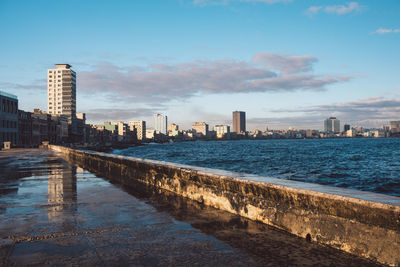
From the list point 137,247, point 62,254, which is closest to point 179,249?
point 137,247

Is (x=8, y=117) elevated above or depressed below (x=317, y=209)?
above

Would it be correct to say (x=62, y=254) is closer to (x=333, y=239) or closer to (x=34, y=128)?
(x=333, y=239)

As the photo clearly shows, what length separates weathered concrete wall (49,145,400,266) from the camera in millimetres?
3246

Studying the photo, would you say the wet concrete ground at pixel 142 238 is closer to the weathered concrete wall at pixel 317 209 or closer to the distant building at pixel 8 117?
the weathered concrete wall at pixel 317 209

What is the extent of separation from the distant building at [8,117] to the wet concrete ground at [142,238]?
9467 centimetres

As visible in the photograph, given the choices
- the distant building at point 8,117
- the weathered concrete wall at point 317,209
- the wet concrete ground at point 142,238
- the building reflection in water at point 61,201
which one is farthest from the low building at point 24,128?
the weathered concrete wall at point 317,209

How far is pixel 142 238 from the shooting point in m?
4.17

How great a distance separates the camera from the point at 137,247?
380 centimetres

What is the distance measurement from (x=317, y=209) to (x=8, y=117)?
10395 centimetres

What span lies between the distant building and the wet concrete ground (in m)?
94.7

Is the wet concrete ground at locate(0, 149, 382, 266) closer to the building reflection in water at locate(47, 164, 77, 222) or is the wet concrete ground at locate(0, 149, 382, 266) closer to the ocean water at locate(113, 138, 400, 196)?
the building reflection in water at locate(47, 164, 77, 222)

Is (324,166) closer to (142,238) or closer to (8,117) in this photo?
(142,238)

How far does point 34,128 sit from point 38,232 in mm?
132063

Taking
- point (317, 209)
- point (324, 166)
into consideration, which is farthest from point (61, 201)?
point (324, 166)
